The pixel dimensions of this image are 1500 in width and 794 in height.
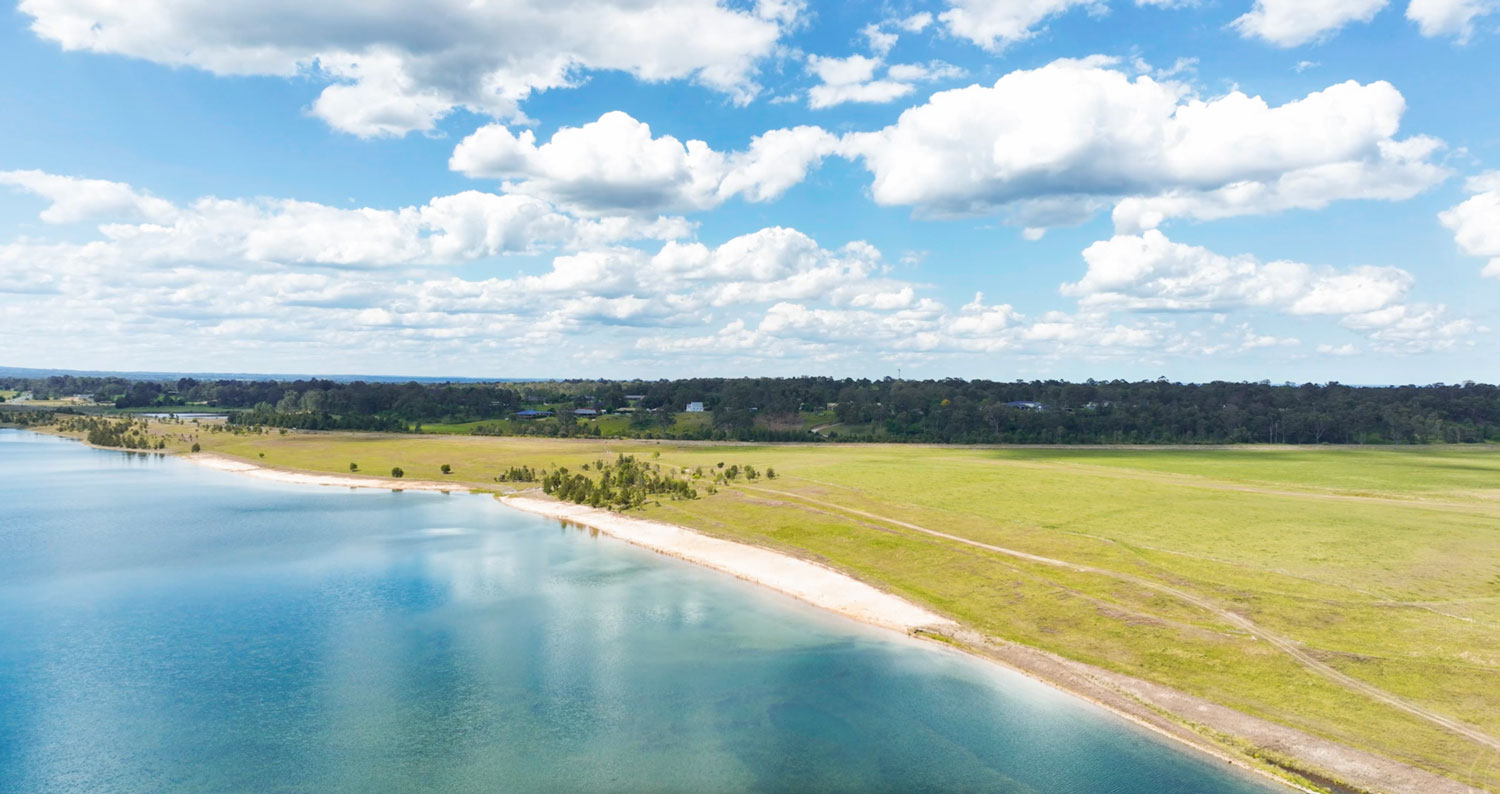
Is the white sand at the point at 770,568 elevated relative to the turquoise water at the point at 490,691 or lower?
elevated

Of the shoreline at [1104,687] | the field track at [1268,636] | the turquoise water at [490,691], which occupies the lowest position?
the turquoise water at [490,691]

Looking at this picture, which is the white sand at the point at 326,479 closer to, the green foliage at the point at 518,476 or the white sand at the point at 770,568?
the green foliage at the point at 518,476

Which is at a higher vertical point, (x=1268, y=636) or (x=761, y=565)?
(x=1268, y=636)

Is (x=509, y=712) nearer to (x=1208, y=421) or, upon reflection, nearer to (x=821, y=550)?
(x=821, y=550)

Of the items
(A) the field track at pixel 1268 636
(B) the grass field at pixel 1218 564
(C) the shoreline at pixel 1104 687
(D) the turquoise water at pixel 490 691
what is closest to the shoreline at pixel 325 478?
(B) the grass field at pixel 1218 564

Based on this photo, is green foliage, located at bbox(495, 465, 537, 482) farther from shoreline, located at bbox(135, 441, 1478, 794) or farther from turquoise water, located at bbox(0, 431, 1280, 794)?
turquoise water, located at bbox(0, 431, 1280, 794)

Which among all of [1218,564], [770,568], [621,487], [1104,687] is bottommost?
[1104,687]

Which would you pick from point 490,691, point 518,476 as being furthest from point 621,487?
point 490,691

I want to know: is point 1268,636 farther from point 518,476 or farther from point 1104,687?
point 518,476
